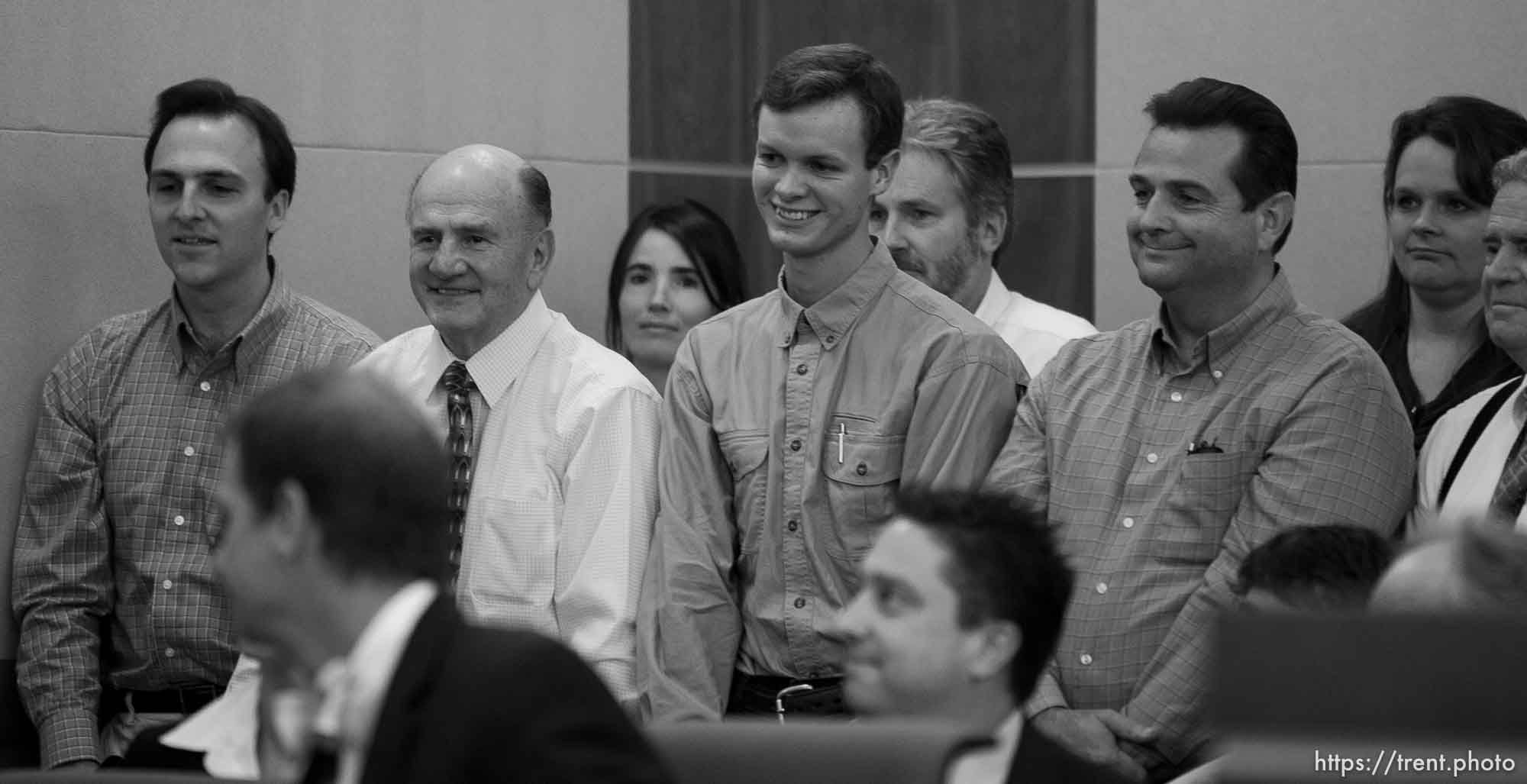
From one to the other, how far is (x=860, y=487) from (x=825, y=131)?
67 cm

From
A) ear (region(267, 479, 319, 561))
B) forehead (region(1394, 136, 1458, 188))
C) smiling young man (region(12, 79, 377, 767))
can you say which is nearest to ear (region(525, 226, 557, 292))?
smiling young man (region(12, 79, 377, 767))

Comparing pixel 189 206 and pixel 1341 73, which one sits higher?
pixel 1341 73

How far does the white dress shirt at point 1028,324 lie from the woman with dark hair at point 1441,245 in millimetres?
772

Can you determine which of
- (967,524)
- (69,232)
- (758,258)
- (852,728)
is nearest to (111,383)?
(69,232)

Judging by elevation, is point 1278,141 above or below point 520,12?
below

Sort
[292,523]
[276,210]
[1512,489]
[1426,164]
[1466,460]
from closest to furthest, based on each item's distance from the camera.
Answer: [292,523], [1512,489], [1466,460], [1426,164], [276,210]

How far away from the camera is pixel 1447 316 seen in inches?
149

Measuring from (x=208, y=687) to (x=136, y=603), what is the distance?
0.24m

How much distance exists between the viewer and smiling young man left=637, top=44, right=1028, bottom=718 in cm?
344

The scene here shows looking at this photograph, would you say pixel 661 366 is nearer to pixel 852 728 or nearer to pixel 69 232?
pixel 69 232

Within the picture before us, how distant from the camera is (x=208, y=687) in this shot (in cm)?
386

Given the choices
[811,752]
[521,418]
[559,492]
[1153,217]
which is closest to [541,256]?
[521,418]

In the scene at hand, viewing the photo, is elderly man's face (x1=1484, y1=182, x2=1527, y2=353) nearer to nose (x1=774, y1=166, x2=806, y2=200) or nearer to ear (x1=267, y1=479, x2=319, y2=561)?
nose (x1=774, y1=166, x2=806, y2=200)

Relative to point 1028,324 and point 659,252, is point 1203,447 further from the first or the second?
point 659,252
